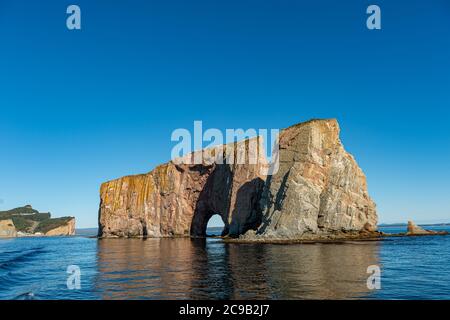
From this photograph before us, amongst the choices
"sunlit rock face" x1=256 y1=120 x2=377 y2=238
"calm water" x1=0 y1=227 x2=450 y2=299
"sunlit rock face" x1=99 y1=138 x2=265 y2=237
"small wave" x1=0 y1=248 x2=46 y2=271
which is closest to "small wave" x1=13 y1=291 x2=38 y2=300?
"calm water" x1=0 y1=227 x2=450 y2=299

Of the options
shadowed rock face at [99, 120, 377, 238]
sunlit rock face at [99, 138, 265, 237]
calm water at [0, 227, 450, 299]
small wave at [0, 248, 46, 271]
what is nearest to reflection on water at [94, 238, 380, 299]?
calm water at [0, 227, 450, 299]

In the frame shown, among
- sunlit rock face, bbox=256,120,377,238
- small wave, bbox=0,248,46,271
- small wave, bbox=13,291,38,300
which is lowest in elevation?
small wave, bbox=0,248,46,271

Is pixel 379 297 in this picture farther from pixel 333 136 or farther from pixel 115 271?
pixel 333 136

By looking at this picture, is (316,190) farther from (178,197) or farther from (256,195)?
(178,197)

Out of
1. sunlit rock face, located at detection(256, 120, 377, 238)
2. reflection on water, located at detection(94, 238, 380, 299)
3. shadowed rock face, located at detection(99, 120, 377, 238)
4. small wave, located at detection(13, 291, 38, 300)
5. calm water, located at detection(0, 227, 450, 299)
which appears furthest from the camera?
shadowed rock face, located at detection(99, 120, 377, 238)

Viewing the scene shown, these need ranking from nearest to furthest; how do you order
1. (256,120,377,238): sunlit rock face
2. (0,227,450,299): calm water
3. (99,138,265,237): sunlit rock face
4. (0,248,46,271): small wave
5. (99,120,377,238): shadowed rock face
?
(0,227,450,299): calm water < (0,248,46,271): small wave < (256,120,377,238): sunlit rock face < (99,120,377,238): shadowed rock face < (99,138,265,237): sunlit rock face

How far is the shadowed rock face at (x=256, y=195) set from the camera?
78.9 metres

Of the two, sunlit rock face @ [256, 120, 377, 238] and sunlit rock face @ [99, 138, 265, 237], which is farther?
sunlit rock face @ [99, 138, 265, 237]

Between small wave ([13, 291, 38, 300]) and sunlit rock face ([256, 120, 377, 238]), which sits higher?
sunlit rock face ([256, 120, 377, 238])

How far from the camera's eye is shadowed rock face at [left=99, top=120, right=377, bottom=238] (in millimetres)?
78938

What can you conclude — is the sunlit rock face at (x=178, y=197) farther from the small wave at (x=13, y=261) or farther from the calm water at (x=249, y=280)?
the calm water at (x=249, y=280)

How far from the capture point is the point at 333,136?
84.4 metres

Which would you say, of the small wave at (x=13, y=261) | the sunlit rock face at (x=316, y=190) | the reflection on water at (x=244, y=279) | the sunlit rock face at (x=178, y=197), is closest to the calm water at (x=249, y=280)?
the reflection on water at (x=244, y=279)

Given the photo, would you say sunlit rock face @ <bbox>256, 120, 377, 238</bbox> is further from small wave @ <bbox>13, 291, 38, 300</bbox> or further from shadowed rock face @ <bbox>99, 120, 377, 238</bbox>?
small wave @ <bbox>13, 291, 38, 300</bbox>
